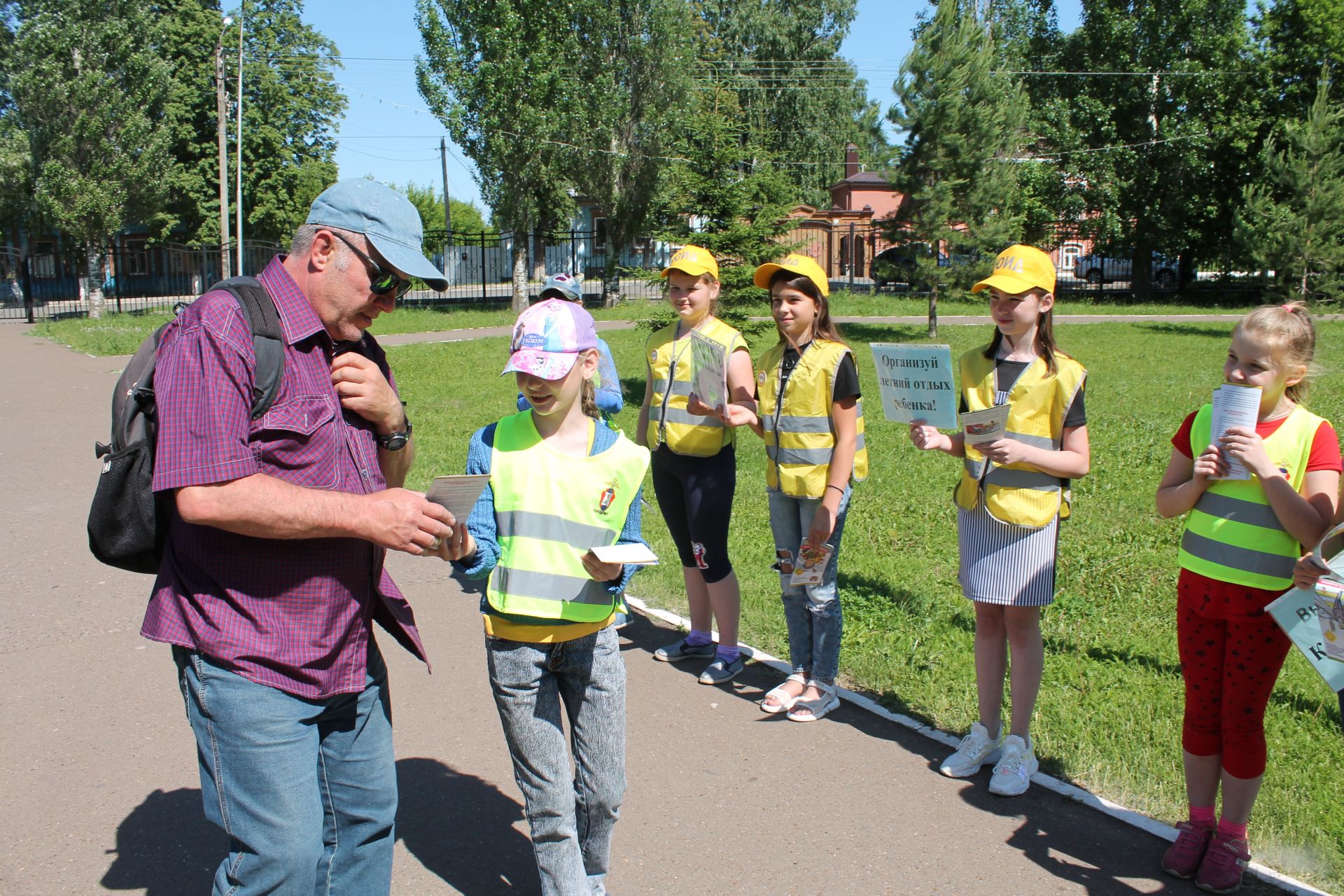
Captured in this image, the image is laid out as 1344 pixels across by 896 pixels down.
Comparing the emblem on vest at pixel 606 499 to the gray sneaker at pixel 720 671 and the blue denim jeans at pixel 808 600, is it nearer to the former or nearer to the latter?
the blue denim jeans at pixel 808 600

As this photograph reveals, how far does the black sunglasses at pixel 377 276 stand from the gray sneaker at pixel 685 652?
10.7ft

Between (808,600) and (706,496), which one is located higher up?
(706,496)

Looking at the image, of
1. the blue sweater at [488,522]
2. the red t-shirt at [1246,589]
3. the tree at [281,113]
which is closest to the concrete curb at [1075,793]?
the red t-shirt at [1246,589]

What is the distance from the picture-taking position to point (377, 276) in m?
2.61

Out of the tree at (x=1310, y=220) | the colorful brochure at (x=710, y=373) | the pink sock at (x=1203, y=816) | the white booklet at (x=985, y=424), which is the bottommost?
the pink sock at (x=1203, y=816)

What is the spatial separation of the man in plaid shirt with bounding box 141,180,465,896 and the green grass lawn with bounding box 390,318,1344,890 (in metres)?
2.97

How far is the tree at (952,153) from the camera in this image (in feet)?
71.2

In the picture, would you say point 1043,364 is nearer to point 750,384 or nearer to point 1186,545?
point 1186,545

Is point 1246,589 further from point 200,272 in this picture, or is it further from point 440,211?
point 440,211

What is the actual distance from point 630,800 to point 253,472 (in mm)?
2286

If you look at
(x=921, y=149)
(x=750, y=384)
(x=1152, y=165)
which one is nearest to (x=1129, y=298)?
(x=1152, y=165)

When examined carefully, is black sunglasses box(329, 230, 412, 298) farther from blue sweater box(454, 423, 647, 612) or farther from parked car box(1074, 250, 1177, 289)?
parked car box(1074, 250, 1177, 289)

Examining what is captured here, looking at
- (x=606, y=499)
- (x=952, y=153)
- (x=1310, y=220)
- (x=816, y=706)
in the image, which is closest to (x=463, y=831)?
(x=606, y=499)

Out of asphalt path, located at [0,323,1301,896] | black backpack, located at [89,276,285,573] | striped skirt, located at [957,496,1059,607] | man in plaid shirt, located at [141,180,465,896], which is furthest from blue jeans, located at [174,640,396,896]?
striped skirt, located at [957,496,1059,607]
